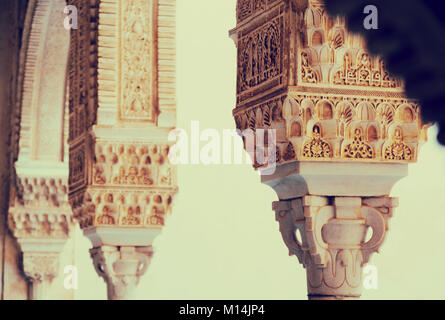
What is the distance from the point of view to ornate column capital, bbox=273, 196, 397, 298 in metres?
2.54

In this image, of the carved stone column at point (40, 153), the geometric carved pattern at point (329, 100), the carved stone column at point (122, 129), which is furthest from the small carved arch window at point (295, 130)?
the carved stone column at point (40, 153)

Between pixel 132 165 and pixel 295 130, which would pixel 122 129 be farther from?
pixel 295 130

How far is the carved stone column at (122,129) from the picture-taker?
4.79 m

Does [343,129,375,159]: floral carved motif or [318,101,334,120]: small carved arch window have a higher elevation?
[318,101,334,120]: small carved arch window

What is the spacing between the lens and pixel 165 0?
5125 mm

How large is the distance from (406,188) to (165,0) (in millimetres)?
4834

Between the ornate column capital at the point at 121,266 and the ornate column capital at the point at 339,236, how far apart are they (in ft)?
8.40

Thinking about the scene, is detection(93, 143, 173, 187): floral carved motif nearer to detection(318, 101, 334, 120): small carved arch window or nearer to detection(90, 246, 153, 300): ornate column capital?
detection(90, 246, 153, 300): ornate column capital

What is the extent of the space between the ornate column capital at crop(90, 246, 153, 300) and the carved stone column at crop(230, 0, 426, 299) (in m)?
2.52

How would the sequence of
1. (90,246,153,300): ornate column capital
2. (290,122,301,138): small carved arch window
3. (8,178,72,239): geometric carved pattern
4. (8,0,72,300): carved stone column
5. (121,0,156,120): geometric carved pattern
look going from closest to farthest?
(290,122,301,138): small carved arch window
(121,0,156,120): geometric carved pattern
(90,246,153,300): ornate column capital
(8,0,72,300): carved stone column
(8,178,72,239): geometric carved pattern

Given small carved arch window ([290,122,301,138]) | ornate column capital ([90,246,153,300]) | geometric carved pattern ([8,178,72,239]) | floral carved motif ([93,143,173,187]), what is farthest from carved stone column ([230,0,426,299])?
geometric carved pattern ([8,178,72,239])

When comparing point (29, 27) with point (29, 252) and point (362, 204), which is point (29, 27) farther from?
point (362, 204)

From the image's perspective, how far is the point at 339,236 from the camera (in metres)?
2.55
